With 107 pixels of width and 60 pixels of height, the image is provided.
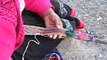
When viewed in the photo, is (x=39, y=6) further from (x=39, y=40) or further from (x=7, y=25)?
(x=7, y=25)

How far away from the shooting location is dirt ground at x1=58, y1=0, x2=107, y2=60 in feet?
5.71

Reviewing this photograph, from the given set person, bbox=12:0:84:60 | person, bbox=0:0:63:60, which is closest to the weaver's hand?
person, bbox=12:0:84:60

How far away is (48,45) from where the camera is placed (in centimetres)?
161

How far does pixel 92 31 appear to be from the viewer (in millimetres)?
1900

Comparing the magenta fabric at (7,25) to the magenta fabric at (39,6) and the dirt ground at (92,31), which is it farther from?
the dirt ground at (92,31)

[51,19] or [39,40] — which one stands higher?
[51,19]

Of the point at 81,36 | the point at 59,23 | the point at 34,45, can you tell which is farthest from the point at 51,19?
the point at 81,36

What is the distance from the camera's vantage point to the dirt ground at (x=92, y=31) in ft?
5.71

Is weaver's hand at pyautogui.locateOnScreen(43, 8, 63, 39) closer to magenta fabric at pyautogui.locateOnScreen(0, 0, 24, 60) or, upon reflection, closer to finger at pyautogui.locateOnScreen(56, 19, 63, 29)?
finger at pyautogui.locateOnScreen(56, 19, 63, 29)

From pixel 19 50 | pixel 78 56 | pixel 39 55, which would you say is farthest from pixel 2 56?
pixel 78 56

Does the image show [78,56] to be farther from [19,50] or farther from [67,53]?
[19,50]

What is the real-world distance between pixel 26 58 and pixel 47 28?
194mm

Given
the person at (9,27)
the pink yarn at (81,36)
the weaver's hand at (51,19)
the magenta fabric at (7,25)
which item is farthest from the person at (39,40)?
the magenta fabric at (7,25)

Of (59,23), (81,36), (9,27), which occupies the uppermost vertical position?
(9,27)
